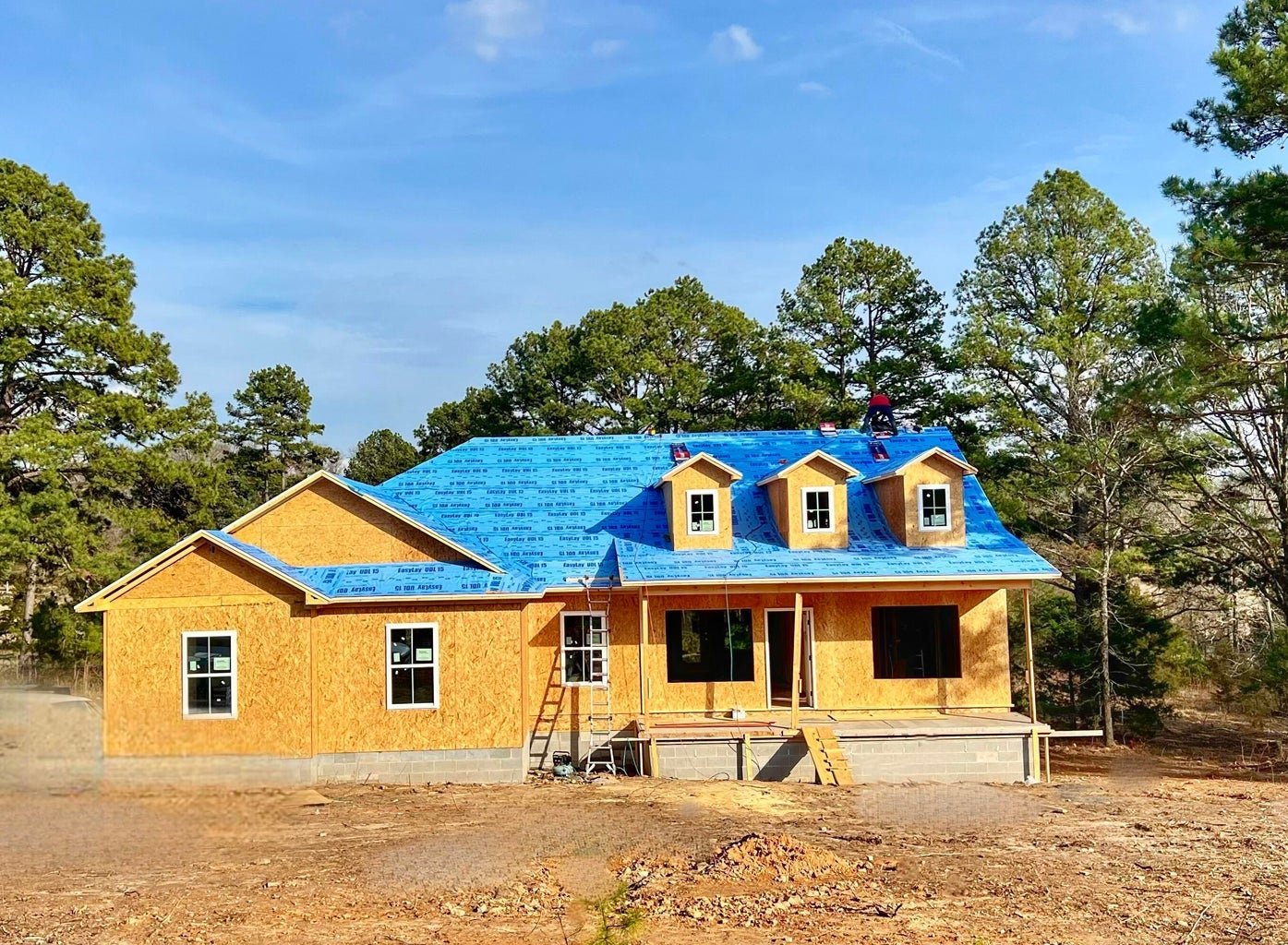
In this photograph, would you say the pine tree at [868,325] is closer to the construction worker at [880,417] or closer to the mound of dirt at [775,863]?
the construction worker at [880,417]

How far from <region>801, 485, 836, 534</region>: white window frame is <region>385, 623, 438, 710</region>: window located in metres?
7.83

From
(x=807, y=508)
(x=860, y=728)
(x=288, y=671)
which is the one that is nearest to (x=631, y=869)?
(x=288, y=671)

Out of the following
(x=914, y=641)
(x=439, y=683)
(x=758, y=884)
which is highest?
(x=914, y=641)

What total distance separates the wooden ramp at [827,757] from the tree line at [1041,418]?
357 inches

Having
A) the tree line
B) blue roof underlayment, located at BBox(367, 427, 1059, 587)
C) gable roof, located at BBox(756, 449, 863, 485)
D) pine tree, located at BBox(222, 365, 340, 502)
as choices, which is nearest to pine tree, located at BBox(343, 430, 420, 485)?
pine tree, located at BBox(222, 365, 340, 502)

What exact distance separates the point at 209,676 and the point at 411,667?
10.5 feet

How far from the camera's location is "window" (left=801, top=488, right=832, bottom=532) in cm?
2112

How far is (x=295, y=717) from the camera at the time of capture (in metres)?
17.1

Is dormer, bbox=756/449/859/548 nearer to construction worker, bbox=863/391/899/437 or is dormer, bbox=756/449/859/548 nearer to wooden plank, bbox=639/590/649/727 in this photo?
wooden plank, bbox=639/590/649/727

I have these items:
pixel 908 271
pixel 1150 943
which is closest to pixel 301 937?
pixel 1150 943

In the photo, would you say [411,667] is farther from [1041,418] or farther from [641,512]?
[1041,418]

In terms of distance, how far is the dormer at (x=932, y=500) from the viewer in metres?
21.0

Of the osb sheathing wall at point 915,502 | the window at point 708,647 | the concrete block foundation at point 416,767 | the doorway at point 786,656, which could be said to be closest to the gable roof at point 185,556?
the concrete block foundation at point 416,767

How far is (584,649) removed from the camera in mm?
20156
